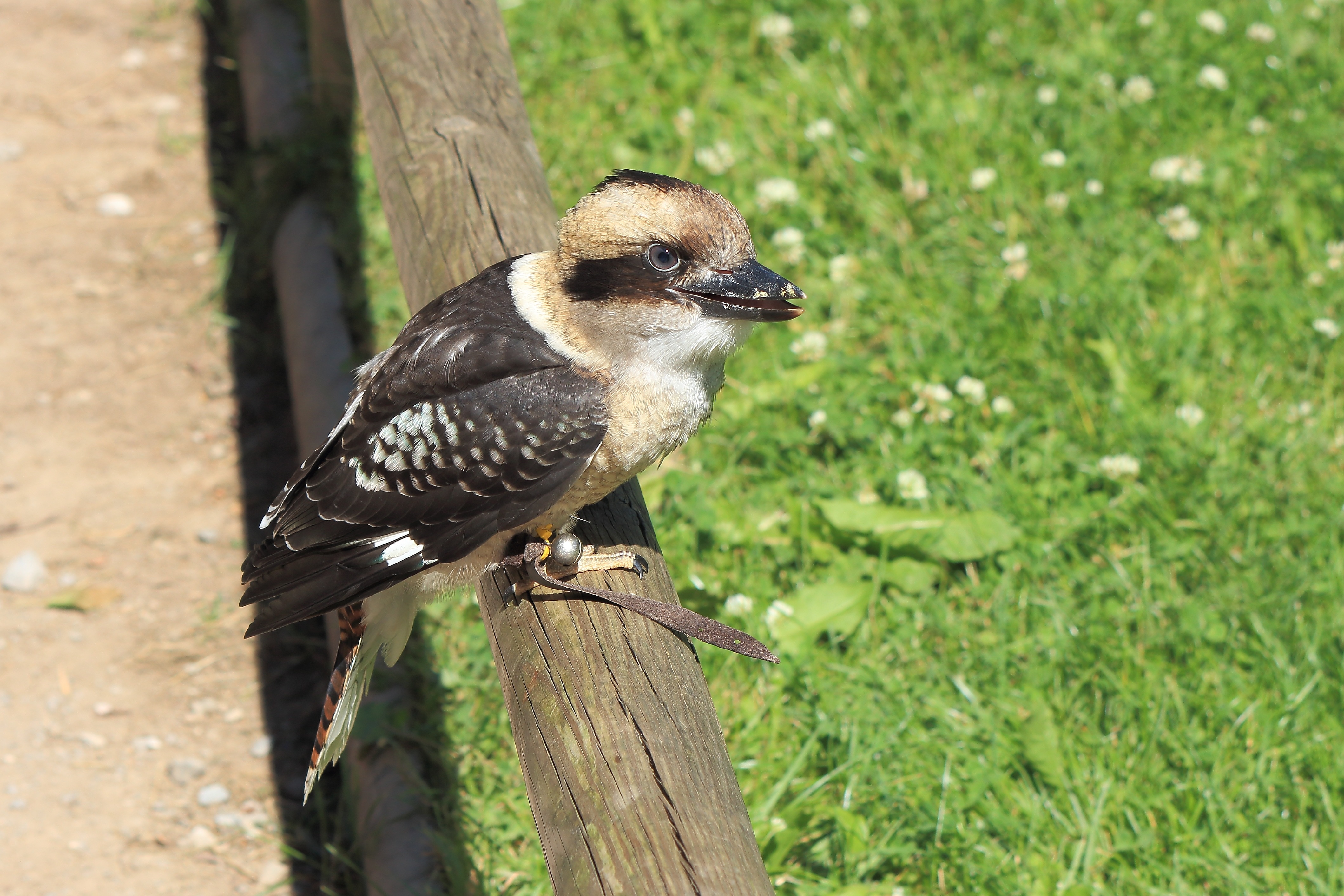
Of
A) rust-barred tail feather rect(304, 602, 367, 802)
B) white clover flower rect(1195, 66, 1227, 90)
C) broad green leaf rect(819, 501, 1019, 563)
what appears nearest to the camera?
rust-barred tail feather rect(304, 602, 367, 802)

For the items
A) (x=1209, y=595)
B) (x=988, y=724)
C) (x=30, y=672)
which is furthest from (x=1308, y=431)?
(x=30, y=672)

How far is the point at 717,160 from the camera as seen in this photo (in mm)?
4734

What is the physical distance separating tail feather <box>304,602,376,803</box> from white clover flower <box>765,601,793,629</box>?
3.75 ft

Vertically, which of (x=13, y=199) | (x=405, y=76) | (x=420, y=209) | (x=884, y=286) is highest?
(x=405, y=76)

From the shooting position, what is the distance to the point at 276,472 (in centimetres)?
430

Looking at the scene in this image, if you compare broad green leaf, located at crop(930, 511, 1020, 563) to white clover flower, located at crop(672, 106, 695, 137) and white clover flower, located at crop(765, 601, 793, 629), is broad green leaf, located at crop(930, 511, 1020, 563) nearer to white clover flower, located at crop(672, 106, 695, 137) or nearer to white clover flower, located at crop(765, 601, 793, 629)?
white clover flower, located at crop(765, 601, 793, 629)

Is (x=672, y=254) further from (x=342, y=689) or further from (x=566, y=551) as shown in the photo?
(x=342, y=689)

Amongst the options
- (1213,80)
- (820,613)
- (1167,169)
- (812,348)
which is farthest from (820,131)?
(820,613)

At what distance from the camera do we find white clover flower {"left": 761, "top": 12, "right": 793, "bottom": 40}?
5297 mm

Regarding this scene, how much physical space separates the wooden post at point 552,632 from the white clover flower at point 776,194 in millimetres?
1722

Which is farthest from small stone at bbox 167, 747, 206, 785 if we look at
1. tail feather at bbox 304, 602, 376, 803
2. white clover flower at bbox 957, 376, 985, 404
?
white clover flower at bbox 957, 376, 985, 404

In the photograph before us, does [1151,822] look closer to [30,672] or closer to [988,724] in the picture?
[988,724]

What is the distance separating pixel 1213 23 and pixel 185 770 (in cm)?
536

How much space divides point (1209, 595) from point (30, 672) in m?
3.68
